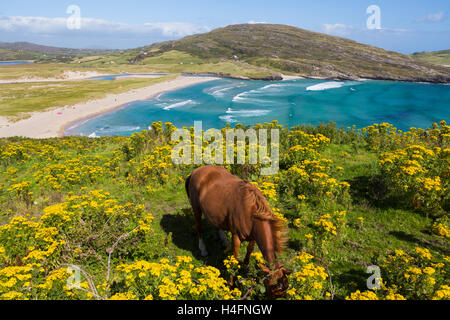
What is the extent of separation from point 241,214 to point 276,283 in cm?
150

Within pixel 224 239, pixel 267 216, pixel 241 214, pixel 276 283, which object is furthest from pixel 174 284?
pixel 224 239

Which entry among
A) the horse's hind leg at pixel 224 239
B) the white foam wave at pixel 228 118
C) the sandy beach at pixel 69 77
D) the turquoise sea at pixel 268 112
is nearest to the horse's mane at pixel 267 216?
the horse's hind leg at pixel 224 239

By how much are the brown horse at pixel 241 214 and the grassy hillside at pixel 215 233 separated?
0.87 feet

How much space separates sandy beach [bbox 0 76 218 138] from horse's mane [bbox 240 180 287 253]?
40.3m

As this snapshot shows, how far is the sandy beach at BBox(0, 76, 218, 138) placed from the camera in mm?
36188

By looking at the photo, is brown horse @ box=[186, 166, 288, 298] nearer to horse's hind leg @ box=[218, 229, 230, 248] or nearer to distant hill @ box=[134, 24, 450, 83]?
horse's hind leg @ box=[218, 229, 230, 248]

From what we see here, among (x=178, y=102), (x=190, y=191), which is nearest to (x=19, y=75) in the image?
(x=178, y=102)

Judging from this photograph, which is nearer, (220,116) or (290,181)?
(290,181)

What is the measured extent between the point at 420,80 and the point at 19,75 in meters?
192

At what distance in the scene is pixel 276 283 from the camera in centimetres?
381

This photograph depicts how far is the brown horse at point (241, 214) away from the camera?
4074 mm

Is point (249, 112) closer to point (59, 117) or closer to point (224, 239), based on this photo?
point (59, 117)

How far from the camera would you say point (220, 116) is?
47.8m

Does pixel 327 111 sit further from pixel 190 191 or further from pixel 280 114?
pixel 190 191
